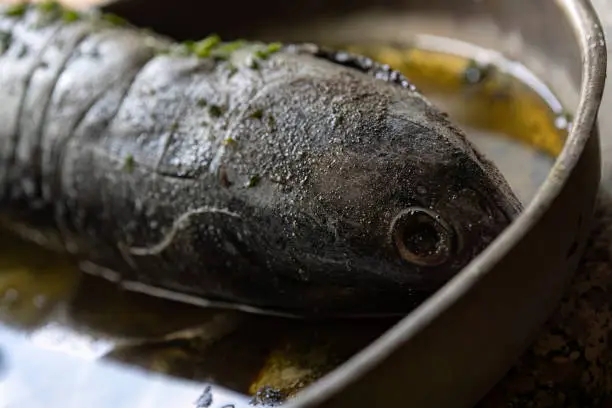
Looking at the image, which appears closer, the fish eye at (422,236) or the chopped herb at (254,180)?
the fish eye at (422,236)

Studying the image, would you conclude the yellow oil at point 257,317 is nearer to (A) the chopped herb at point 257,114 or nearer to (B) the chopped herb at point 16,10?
(A) the chopped herb at point 257,114

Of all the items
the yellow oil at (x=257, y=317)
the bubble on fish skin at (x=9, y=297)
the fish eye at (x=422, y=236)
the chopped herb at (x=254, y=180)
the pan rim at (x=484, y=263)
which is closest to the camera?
the pan rim at (x=484, y=263)

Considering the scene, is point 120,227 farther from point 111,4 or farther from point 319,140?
point 111,4

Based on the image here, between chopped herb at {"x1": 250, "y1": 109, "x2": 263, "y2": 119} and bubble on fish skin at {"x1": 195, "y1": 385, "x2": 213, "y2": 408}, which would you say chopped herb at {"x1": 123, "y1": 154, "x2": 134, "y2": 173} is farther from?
bubble on fish skin at {"x1": 195, "y1": 385, "x2": 213, "y2": 408}

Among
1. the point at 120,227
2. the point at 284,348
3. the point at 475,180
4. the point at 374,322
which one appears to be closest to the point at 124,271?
the point at 120,227

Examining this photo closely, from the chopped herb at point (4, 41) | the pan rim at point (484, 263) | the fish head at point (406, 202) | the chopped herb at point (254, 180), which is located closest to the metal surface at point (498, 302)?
the pan rim at point (484, 263)

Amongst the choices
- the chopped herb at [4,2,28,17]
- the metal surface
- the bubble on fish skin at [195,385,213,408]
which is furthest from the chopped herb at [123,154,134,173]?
the metal surface

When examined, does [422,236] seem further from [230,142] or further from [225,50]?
[225,50]

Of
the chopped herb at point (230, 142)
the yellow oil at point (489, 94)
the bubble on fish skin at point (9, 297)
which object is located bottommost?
the bubble on fish skin at point (9, 297)

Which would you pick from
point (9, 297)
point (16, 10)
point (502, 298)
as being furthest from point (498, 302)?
point (16, 10)
